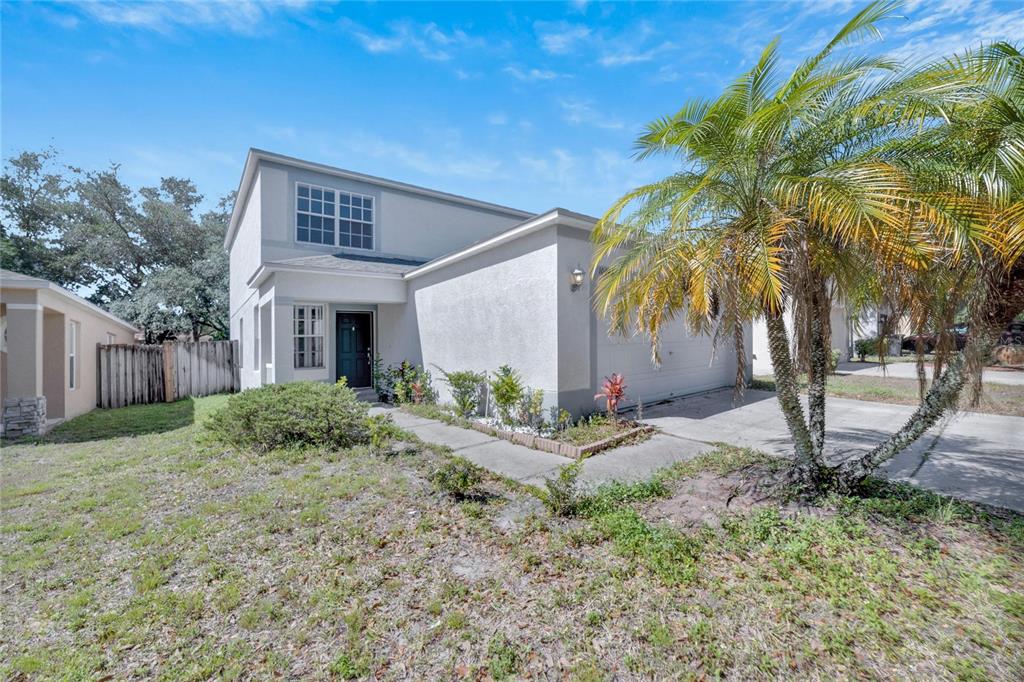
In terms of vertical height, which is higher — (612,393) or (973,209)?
(973,209)

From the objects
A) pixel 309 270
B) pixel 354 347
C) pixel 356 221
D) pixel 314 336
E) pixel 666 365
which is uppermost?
pixel 356 221

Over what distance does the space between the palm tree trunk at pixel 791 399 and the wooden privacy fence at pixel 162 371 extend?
16.8 metres

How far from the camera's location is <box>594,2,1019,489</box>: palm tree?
11.5 ft

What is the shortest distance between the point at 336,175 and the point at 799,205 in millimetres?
12979

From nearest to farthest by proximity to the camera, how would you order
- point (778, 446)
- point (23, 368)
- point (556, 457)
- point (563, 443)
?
point (556, 457), point (778, 446), point (563, 443), point (23, 368)

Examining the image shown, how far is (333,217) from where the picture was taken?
13.4m

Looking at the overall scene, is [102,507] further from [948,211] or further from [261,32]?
[948,211]

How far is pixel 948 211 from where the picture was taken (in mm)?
3365

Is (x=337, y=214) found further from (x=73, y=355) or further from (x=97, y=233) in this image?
(x=97, y=233)

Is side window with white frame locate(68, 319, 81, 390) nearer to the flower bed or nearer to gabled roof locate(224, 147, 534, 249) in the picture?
gabled roof locate(224, 147, 534, 249)

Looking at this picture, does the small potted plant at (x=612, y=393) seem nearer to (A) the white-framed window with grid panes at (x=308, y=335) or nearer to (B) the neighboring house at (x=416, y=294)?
(B) the neighboring house at (x=416, y=294)

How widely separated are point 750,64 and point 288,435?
25.8ft

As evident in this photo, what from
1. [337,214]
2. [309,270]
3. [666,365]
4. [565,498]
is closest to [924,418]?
[565,498]

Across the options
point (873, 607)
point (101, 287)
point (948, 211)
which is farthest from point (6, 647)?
point (101, 287)
